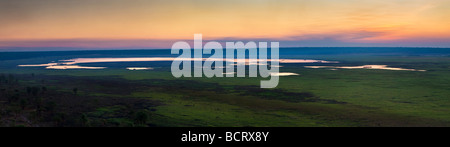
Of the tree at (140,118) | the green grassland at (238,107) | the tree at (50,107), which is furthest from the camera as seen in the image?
the tree at (50,107)

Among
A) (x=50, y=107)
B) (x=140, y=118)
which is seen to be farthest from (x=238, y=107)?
(x=50, y=107)

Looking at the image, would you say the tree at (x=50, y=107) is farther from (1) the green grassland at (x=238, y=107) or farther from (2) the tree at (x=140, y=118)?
(2) the tree at (x=140, y=118)

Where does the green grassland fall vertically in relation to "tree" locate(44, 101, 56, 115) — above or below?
below

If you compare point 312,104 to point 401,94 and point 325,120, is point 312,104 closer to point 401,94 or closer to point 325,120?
point 325,120

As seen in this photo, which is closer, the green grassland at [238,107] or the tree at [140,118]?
the tree at [140,118]

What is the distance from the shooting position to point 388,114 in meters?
25.7

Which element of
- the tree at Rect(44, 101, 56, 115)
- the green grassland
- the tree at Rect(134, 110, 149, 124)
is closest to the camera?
the tree at Rect(134, 110, 149, 124)

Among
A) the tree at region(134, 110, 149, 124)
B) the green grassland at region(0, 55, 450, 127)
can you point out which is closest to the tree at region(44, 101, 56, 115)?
the green grassland at region(0, 55, 450, 127)

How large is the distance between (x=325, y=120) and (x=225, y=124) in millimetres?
6144

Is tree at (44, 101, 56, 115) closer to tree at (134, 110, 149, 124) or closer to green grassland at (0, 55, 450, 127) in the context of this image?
green grassland at (0, 55, 450, 127)

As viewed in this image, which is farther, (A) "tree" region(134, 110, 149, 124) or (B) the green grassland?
(B) the green grassland

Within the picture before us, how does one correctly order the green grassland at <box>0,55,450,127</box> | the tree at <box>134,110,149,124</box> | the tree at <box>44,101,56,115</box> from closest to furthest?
the tree at <box>134,110,149,124</box>
the green grassland at <box>0,55,450,127</box>
the tree at <box>44,101,56,115</box>

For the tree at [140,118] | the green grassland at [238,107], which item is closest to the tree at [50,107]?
the green grassland at [238,107]
